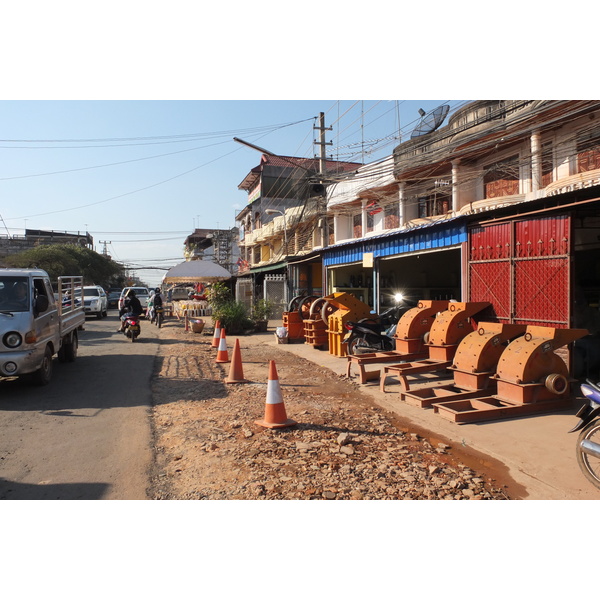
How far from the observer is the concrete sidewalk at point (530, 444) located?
418 cm

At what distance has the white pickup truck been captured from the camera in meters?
7.44

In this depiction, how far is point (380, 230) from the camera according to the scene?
25984 millimetres

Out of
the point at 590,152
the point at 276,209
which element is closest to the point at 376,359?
the point at 590,152

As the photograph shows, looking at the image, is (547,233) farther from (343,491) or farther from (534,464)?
(343,491)

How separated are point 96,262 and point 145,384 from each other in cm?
4680

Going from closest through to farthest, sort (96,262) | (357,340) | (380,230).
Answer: (357,340), (380,230), (96,262)

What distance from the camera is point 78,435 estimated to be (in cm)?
572

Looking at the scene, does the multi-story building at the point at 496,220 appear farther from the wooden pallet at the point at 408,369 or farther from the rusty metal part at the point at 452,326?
the wooden pallet at the point at 408,369

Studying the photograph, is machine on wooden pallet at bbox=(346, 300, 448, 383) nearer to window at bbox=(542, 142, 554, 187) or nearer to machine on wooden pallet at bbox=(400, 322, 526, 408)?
machine on wooden pallet at bbox=(400, 322, 526, 408)

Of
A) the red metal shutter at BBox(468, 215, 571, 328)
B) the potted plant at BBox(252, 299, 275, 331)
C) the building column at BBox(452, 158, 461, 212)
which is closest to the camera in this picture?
the red metal shutter at BBox(468, 215, 571, 328)

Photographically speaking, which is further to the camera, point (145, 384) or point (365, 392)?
point (145, 384)

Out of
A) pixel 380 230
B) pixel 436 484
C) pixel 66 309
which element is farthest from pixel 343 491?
pixel 380 230

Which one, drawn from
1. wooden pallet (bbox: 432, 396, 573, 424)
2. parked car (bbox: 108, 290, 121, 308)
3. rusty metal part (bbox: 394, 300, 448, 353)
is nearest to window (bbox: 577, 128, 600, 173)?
rusty metal part (bbox: 394, 300, 448, 353)

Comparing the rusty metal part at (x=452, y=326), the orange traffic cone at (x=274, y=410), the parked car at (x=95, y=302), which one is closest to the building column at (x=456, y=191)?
the rusty metal part at (x=452, y=326)
